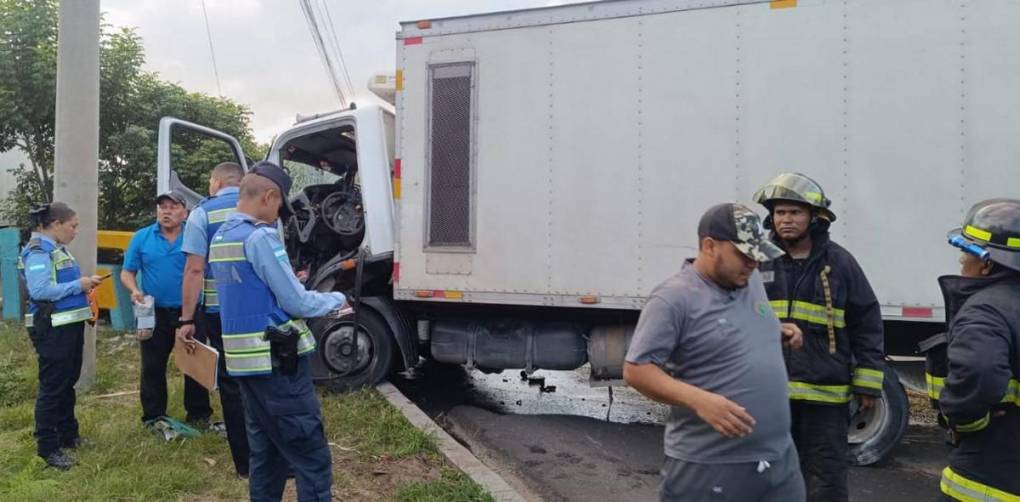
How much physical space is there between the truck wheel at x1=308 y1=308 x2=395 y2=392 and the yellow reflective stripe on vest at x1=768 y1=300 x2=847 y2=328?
12.1ft

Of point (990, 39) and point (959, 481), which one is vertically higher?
point (990, 39)

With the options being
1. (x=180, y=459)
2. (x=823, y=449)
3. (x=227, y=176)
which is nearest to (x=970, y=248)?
(x=823, y=449)

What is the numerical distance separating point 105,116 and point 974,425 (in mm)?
13255

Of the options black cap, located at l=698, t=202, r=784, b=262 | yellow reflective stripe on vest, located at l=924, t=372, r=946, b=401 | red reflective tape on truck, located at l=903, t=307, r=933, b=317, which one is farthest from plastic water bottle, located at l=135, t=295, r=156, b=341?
red reflective tape on truck, located at l=903, t=307, r=933, b=317

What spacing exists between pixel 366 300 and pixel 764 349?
4187mm

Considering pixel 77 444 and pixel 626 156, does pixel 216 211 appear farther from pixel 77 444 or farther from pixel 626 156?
pixel 626 156

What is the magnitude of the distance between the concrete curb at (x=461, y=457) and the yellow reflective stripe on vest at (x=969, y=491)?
2.01 m

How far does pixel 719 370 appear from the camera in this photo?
202 centimetres

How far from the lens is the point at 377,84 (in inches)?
228

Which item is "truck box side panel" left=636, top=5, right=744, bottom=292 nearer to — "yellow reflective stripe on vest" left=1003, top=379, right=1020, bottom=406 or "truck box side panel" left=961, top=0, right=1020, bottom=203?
"truck box side panel" left=961, top=0, right=1020, bottom=203

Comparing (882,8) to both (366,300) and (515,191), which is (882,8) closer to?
(515,191)

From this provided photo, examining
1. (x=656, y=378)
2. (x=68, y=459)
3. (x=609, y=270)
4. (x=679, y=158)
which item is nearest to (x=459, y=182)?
(x=609, y=270)

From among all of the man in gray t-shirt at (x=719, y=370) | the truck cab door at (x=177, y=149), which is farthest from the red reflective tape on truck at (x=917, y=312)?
the truck cab door at (x=177, y=149)

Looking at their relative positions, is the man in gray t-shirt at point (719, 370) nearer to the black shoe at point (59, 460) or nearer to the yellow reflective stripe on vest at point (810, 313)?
the yellow reflective stripe on vest at point (810, 313)
